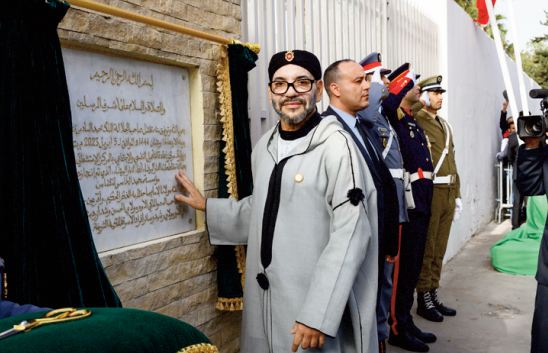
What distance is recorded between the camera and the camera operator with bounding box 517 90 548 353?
10.3 ft

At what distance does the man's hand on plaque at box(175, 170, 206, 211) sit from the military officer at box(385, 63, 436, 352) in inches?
82.1

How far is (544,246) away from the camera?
314cm

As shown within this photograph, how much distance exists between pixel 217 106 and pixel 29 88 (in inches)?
50.8

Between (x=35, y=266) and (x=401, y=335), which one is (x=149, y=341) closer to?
(x=35, y=266)

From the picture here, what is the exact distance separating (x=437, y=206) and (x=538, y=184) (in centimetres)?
207

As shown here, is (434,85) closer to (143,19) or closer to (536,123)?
(536,123)

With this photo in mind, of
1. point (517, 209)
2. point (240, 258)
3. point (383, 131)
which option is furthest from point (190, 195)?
point (517, 209)

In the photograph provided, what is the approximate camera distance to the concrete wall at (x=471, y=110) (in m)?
8.07

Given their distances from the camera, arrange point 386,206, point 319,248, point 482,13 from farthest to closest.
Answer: point 482,13, point 386,206, point 319,248

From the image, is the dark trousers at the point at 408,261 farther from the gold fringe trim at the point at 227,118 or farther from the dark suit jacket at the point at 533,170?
the gold fringe trim at the point at 227,118

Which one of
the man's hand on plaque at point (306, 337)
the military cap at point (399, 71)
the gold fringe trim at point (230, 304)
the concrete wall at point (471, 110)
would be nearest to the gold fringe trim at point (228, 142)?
the gold fringe trim at point (230, 304)

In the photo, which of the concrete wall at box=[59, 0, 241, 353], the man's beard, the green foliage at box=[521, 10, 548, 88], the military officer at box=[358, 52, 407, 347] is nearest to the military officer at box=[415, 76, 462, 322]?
the military officer at box=[358, 52, 407, 347]

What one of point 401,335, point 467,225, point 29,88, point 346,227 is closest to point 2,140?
point 29,88

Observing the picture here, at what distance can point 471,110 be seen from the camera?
30.6 ft
